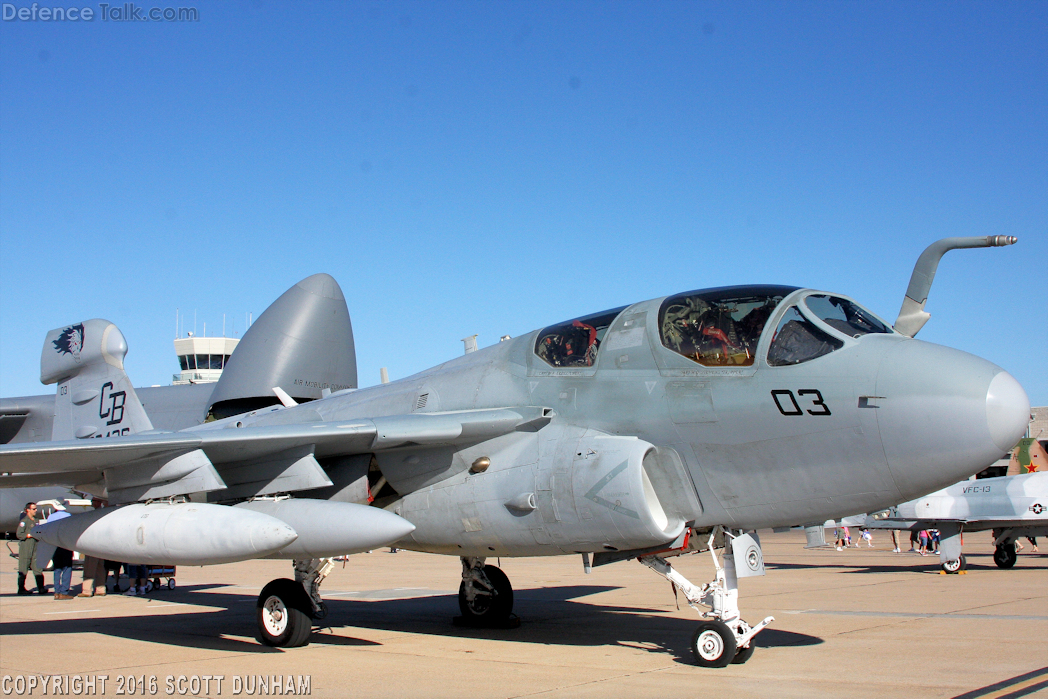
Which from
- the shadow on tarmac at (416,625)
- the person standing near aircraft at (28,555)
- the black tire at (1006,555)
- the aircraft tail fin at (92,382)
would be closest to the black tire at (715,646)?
the shadow on tarmac at (416,625)

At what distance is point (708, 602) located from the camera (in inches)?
319

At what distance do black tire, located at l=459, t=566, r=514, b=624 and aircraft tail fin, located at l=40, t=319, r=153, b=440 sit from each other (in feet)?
16.5

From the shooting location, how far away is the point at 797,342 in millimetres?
7020

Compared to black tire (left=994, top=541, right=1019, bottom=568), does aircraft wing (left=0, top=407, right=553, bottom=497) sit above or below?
above

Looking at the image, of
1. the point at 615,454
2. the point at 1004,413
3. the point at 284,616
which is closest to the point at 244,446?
the point at 284,616

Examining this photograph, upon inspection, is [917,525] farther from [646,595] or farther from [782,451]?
[782,451]

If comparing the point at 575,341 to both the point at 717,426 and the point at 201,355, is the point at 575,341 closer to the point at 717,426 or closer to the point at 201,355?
the point at 717,426

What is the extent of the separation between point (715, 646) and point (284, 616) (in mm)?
4385

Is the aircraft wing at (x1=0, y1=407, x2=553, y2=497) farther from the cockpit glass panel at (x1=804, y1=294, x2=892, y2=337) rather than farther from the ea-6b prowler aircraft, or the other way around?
the cockpit glass panel at (x1=804, y1=294, x2=892, y2=337)

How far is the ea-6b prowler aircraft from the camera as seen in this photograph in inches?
262

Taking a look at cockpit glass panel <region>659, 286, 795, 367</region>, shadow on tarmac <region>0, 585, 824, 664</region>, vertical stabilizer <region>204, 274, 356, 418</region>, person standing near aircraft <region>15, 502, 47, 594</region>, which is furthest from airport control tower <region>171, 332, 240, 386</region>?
cockpit glass panel <region>659, 286, 795, 367</region>

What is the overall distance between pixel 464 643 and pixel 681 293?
437 cm

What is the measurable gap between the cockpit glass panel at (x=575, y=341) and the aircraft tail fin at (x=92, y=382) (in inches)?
246

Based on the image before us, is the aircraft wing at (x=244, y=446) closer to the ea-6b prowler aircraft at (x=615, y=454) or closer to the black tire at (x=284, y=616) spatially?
the ea-6b prowler aircraft at (x=615, y=454)
